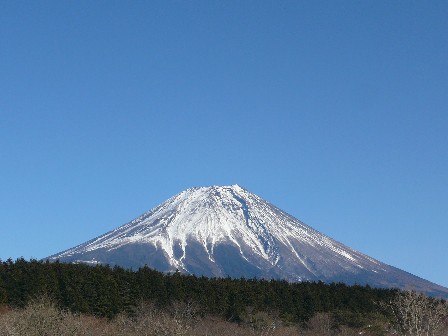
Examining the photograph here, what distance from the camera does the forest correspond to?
54.6 metres

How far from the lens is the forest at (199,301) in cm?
5459

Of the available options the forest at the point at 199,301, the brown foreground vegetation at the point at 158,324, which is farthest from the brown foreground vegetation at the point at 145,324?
the forest at the point at 199,301

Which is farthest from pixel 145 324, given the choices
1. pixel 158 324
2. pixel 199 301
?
pixel 199 301

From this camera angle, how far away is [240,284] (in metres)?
65.0

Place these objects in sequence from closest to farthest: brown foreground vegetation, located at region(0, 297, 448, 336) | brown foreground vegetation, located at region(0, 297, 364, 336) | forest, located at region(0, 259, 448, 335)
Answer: brown foreground vegetation, located at region(0, 297, 364, 336), brown foreground vegetation, located at region(0, 297, 448, 336), forest, located at region(0, 259, 448, 335)

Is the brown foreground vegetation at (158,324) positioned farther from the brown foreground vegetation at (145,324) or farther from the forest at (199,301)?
the forest at (199,301)

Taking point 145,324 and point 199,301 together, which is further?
point 199,301

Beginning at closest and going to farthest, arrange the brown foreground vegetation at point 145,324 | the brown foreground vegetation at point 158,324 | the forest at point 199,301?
the brown foreground vegetation at point 145,324 < the brown foreground vegetation at point 158,324 < the forest at point 199,301

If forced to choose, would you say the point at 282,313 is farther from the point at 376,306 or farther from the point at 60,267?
Result: the point at 60,267

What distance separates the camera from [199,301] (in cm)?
5988

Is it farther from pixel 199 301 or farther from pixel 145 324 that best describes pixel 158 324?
pixel 199 301

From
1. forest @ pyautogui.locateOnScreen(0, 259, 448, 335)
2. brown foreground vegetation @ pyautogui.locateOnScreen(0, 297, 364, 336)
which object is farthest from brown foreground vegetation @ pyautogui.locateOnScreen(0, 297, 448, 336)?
forest @ pyautogui.locateOnScreen(0, 259, 448, 335)

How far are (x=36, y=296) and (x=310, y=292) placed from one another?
24.2 metres

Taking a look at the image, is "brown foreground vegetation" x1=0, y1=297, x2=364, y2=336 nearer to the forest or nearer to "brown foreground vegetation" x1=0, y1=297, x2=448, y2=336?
"brown foreground vegetation" x1=0, y1=297, x2=448, y2=336
